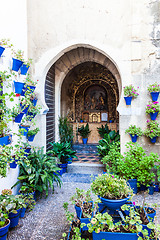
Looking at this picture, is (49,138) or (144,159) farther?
(49,138)

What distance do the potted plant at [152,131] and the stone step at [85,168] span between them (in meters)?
1.80

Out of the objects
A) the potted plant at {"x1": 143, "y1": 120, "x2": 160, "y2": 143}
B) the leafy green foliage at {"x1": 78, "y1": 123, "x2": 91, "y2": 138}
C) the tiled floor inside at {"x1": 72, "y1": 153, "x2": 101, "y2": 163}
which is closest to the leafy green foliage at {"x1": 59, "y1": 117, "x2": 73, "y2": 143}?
the tiled floor inside at {"x1": 72, "y1": 153, "x2": 101, "y2": 163}

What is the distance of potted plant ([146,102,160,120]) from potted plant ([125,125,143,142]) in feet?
1.34

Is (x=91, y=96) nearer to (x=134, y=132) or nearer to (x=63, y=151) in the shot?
(x=63, y=151)

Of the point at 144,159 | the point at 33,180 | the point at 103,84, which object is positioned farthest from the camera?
the point at 103,84

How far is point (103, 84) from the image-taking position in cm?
885

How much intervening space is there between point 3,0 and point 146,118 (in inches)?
145

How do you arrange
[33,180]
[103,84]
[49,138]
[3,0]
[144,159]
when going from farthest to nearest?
[103,84] → [49,138] → [144,159] → [33,180] → [3,0]

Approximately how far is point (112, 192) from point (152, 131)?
2.23 m

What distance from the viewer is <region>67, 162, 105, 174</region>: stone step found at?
5521 millimetres

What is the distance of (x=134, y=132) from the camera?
439cm

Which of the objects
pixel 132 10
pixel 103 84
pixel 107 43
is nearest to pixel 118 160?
pixel 107 43

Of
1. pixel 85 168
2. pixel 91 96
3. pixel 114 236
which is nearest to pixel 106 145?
pixel 85 168

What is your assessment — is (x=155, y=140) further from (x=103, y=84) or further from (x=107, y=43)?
(x=103, y=84)
